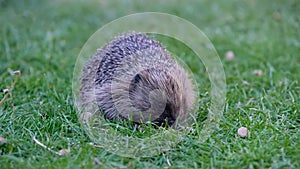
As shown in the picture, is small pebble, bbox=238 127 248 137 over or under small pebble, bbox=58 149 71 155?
over

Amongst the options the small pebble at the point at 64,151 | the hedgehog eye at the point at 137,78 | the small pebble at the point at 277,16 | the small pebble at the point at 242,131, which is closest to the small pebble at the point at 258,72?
the small pebble at the point at 242,131

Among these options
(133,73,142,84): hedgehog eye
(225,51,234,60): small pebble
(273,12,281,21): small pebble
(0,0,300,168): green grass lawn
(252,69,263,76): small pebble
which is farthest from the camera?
(273,12,281,21): small pebble

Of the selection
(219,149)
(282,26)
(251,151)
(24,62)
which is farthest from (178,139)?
(282,26)

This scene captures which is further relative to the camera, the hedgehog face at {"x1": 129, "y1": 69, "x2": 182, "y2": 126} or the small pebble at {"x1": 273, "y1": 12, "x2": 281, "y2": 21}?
the small pebble at {"x1": 273, "y1": 12, "x2": 281, "y2": 21}

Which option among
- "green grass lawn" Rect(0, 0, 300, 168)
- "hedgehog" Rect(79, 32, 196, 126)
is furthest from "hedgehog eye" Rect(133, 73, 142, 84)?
"green grass lawn" Rect(0, 0, 300, 168)

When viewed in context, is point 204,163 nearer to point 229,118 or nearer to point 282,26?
point 229,118

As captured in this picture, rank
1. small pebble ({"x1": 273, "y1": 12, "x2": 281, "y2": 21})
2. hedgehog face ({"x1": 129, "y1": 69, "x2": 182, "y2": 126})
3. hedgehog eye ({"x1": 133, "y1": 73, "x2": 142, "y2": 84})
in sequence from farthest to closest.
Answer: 1. small pebble ({"x1": 273, "y1": 12, "x2": 281, "y2": 21})
2. hedgehog eye ({"x1": 133, "y1": 73, "x2": 142, "y2": 84})
3. hedgehog face ({"x1": 129, "y1": 69, "x2": 182, "y2": 126})

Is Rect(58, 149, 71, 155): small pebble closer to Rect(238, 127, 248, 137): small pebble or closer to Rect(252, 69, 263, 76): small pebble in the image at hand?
Rect(238, 127, 248, 137): small pebble

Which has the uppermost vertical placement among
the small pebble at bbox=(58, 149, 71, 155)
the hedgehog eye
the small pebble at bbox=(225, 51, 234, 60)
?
the small pebble at bbox=(225, 51, 234, 60)
